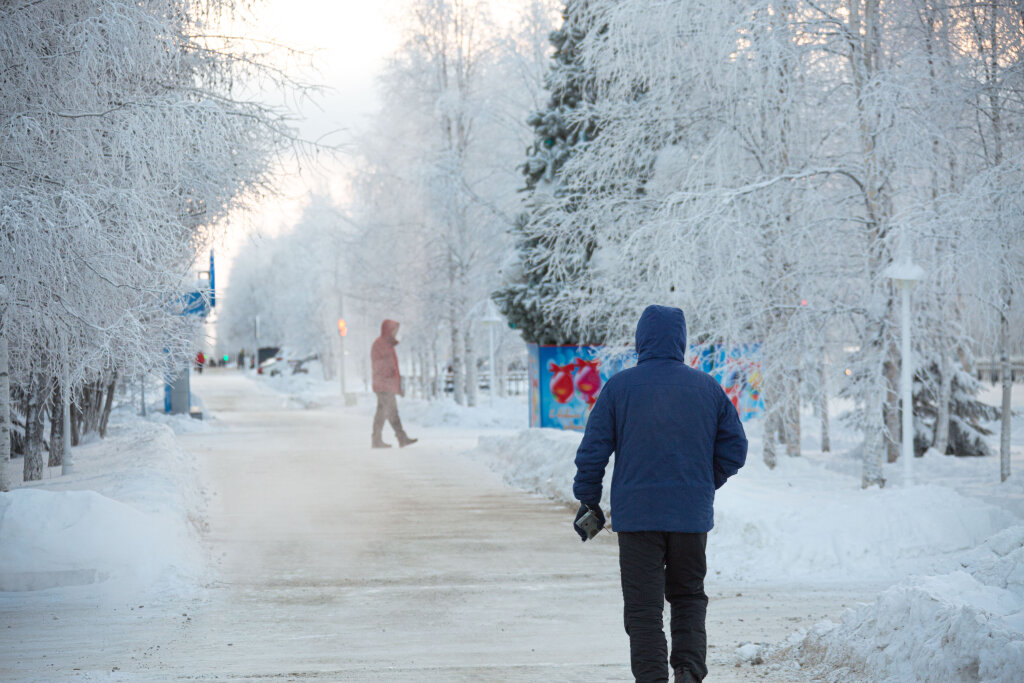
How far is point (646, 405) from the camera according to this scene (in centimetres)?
489

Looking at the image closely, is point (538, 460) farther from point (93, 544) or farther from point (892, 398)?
point (93, 544)

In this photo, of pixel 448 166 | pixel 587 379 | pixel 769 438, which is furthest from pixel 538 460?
pixel 448 166

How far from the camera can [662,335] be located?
16.5 feet

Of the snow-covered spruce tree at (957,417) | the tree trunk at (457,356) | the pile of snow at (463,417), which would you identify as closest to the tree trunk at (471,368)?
the tree trunk at (457,356)

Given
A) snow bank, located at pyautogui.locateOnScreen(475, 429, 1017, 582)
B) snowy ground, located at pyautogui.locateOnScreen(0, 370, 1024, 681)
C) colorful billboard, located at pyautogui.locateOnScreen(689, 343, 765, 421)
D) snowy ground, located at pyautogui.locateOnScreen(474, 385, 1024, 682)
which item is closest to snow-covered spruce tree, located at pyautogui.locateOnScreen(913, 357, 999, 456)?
snowy ground, located at pyautogui.locateOnScreen(474, 385, 1024, 682)

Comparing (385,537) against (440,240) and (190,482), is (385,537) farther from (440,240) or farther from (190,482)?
(440,240)

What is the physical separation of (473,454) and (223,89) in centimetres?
864

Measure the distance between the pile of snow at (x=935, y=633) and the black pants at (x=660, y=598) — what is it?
1.01 metres

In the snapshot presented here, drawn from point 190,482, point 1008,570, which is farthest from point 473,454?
point 1008,570

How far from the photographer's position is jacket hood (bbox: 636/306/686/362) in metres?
5.03

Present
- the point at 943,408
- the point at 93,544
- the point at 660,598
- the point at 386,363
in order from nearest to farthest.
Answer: the point at 660,598, the point at 93,544, the point at 943,408, the point at 386,363

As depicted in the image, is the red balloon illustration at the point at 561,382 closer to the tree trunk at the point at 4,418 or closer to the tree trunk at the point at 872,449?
the tree trunk at the point at 872,449

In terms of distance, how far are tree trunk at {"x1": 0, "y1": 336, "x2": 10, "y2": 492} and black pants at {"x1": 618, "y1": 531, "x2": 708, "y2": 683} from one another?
7128 mm

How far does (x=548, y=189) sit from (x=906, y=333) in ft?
36.7
